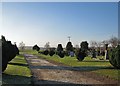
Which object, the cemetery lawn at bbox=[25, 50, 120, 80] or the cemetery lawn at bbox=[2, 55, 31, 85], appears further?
the cemetery lawn at bbox=[25, 50, 120, 80]

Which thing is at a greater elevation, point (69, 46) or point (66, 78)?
point (69, 46)

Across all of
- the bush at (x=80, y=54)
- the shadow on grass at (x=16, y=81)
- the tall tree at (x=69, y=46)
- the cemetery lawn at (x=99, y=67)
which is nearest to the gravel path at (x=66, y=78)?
the shadow on grass at (x=16, y=81)

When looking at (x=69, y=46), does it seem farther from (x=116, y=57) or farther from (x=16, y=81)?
(x=16, y=81)

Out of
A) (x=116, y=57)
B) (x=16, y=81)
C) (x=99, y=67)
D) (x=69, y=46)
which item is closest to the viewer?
(x=16, y=81)

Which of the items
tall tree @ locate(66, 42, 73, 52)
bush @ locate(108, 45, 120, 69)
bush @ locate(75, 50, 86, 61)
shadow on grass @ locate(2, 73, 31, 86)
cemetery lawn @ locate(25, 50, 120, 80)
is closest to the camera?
shadow on grass @ locate(2, 73, 31, 86)

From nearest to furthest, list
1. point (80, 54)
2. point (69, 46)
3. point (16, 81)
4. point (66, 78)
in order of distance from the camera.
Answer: point (16, 81) < point (66, 78) < point (80, 54) < point (69, 46)

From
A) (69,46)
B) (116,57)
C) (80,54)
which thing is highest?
(116,57)

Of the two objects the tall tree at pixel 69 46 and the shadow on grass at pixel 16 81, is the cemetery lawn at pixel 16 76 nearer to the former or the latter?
the shadow on grass at pixel 16 81

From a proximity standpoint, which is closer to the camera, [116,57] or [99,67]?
[116,57]

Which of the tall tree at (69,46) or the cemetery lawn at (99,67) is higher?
the tall tree at (69,46)

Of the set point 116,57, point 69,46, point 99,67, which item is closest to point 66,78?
point 116,57

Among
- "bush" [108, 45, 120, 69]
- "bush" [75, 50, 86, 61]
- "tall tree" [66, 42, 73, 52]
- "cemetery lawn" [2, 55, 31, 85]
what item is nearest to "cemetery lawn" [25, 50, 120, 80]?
"bush" [108, 45, 120, 69]

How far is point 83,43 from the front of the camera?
91438mm

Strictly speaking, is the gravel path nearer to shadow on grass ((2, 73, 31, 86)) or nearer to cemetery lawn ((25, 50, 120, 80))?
shadow on grass ((2, 73, 31, 86))
